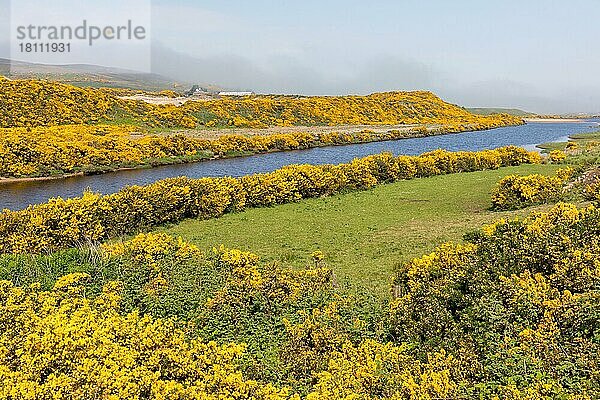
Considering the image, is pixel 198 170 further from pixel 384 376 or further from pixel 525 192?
pixel 384 376

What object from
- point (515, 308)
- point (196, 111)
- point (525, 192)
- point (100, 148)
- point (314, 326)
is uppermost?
point (196, 111)

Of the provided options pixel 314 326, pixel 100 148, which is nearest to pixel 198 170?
pixel 100 148

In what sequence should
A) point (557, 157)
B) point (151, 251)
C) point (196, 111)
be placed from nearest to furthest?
point (151, 251)
point (557, 157)
point (196, 111)

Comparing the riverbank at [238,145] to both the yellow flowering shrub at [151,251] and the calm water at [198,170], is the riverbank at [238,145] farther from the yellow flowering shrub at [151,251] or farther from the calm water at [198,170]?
the yellow flowering shrub at [151,251]

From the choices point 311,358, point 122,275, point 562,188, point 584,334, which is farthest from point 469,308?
point 562,188

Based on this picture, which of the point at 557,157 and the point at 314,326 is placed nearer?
the point at 314,326

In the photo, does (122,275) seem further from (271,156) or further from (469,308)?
(271,156)
